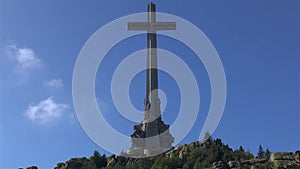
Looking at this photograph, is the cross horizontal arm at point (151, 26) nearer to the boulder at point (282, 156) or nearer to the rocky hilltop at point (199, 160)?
the rocky hilltop at point (199, 160)

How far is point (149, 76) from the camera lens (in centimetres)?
8050

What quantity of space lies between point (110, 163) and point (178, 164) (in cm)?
1100

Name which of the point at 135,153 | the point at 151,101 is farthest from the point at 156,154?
the point at 151,101

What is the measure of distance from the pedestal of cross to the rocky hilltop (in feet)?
7.43

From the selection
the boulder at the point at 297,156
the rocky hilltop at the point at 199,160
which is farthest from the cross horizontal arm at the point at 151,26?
the boulder at the point at 297,156

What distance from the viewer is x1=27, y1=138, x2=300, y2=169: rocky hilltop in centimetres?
5519

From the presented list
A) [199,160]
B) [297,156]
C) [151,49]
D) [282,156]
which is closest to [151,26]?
[151,49]

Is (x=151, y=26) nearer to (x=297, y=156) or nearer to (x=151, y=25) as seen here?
(x=151, y=25)

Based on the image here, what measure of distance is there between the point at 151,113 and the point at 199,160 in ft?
46.4

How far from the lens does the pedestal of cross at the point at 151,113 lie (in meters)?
76.2

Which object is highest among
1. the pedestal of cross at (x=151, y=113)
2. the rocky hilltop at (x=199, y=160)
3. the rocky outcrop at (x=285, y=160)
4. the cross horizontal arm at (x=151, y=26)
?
the cross horizontal arm at (x=151, y=26)

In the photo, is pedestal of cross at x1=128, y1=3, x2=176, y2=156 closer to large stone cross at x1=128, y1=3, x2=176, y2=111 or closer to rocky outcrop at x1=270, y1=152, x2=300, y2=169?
large stone cross at x1=128, y1=3, x2=176, y2=111

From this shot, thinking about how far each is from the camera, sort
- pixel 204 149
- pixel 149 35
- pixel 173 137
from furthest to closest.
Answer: pixel 149 35, pixel 173 137, pixel 204 149

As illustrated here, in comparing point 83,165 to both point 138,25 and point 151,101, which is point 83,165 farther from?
point 138,25
